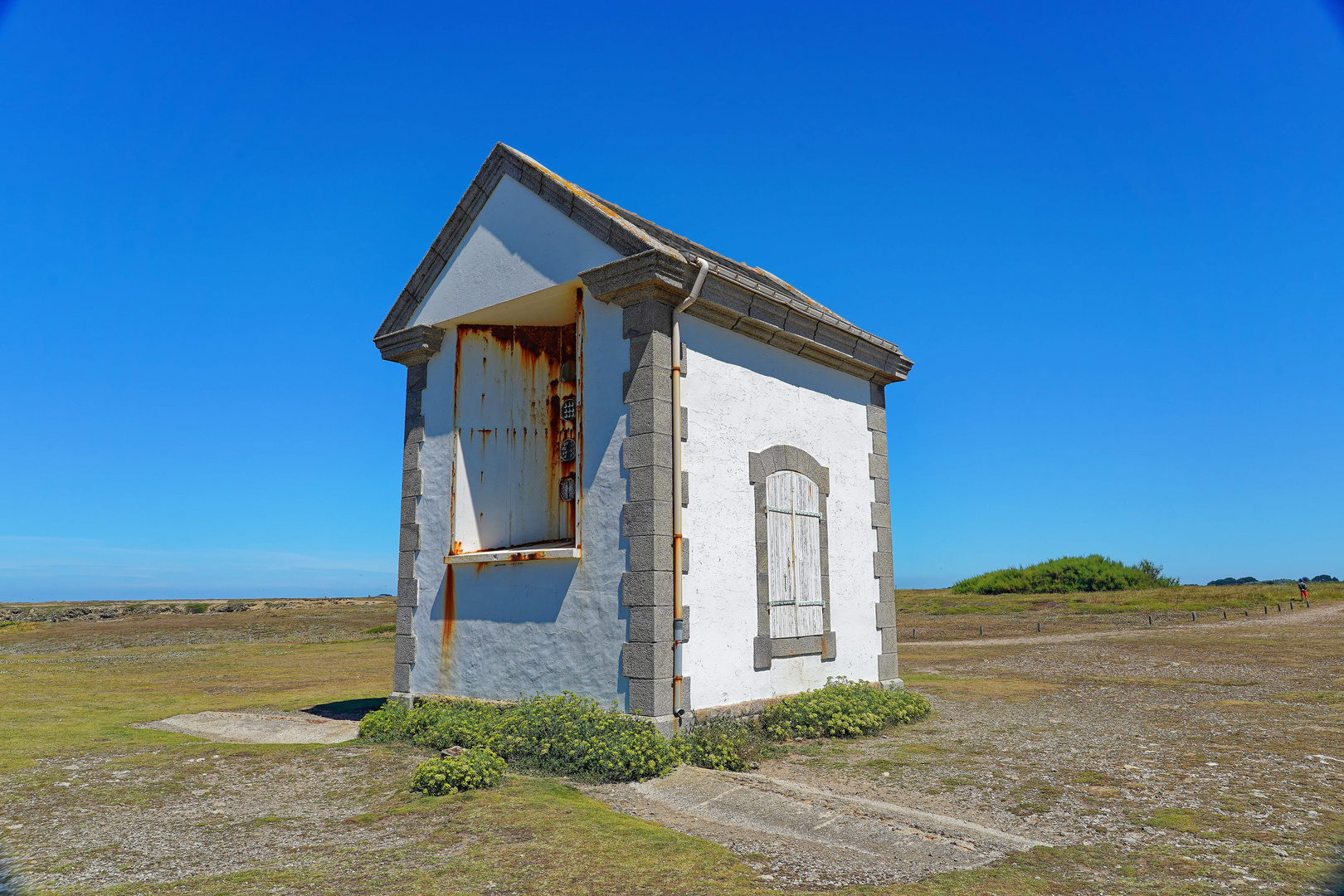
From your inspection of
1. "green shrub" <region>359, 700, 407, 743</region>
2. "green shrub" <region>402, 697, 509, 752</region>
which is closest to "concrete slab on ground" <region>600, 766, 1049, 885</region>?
"green shrub" <region>402, 697, 509, 752</region>

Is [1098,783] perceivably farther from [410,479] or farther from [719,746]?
[410,479]

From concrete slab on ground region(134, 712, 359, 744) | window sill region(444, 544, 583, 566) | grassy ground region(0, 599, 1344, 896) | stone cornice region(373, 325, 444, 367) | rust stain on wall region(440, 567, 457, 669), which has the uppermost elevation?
stone cornice region(373, 325, 444, 367)

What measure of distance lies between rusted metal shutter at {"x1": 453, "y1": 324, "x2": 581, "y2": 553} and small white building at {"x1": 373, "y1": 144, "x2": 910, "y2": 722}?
3cm

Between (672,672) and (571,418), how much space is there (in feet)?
11.6

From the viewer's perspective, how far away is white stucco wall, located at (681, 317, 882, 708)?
331 inches

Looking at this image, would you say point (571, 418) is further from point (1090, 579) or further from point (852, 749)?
point (1090, 579)

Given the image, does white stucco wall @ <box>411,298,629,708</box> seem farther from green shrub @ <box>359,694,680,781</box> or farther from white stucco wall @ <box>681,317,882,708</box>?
white stucco wall @ <box>681,317,882,708</box>

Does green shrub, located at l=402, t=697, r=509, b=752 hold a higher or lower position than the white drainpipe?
lower

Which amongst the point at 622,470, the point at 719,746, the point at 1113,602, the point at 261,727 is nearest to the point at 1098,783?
the point at 719,746

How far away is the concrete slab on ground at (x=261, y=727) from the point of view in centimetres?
925

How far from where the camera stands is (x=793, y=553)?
9617mm

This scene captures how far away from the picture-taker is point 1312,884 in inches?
170

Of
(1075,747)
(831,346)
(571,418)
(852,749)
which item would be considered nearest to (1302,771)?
(1075,747)

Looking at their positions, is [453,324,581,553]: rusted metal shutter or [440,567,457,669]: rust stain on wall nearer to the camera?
[440,567,457,669]: rust stain on wall
